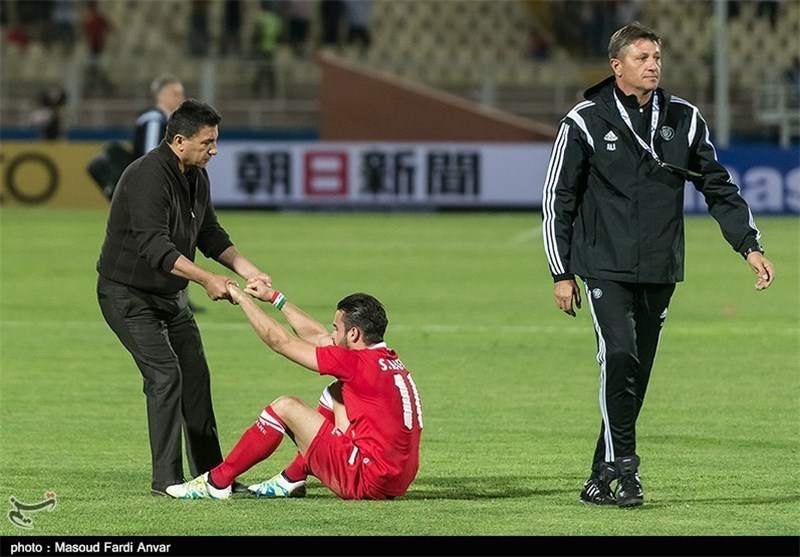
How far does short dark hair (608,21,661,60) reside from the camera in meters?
8.23

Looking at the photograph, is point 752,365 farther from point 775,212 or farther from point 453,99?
point 453,99

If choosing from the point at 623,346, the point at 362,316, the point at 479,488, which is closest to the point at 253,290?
the point at 362,316

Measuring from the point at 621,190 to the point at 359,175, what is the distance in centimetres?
2408

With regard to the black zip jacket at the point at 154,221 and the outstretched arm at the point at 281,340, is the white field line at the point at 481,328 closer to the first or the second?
the black zip jacket at the point at 154,221

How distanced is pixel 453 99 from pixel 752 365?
19781 mm

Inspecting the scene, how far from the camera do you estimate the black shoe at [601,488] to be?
27.5 ft

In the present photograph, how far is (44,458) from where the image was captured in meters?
9.91

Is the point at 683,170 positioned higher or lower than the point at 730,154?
higher

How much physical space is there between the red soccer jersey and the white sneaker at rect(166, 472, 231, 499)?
0.75m

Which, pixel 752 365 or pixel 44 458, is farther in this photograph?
pixel 752 365

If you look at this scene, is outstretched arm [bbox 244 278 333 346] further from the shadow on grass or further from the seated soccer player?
the shadow on grass

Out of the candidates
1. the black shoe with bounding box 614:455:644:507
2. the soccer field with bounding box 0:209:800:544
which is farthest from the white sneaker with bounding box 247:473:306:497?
the black shoe with bounding box 614:455:644:507

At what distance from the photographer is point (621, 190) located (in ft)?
27.4

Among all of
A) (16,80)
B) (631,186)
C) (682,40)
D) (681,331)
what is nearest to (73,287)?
(681,331)
